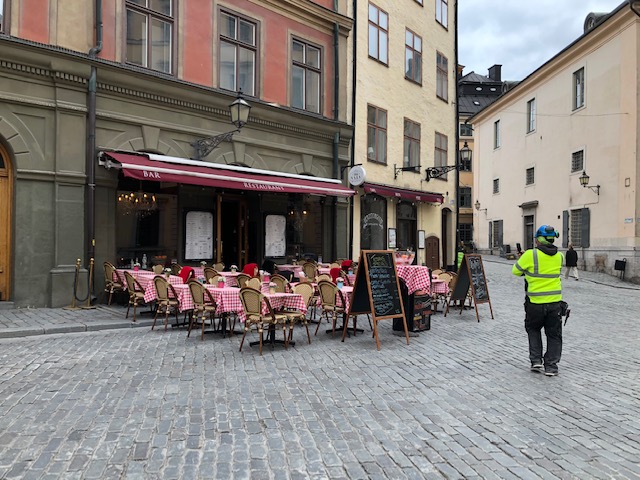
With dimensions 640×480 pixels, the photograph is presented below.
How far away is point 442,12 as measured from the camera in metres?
23.1

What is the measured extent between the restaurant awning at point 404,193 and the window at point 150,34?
771cm

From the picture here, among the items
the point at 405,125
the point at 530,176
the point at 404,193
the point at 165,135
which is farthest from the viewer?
the point at 530,176

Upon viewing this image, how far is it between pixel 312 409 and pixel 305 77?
13270 millimetres

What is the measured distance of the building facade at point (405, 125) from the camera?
17.9 metres

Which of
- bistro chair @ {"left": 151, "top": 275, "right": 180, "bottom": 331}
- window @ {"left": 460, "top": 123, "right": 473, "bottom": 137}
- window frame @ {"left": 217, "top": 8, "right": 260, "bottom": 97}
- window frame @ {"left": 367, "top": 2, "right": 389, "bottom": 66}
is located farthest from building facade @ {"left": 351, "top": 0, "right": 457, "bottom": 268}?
window @ {"left": 460, "top": 123, "right": 473, "bottom": 137}

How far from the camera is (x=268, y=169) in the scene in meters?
14.8

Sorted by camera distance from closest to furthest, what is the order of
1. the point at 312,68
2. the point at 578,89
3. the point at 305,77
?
the point at 305,77 → the point at 312,68 → the point at 578,89

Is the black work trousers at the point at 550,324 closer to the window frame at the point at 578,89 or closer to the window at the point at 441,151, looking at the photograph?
the window at the point at 441,151

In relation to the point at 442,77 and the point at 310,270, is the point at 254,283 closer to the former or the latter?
the point at 310,270

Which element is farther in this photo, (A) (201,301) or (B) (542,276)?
(A) (201,301)

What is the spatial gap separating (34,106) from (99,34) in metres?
2.20

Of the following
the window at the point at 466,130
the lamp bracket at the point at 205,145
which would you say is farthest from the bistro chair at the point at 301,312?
the window at the point at 466,130

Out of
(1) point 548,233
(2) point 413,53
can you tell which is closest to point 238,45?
(2) point 413,53

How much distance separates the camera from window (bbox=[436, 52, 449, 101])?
2255 centimetres
